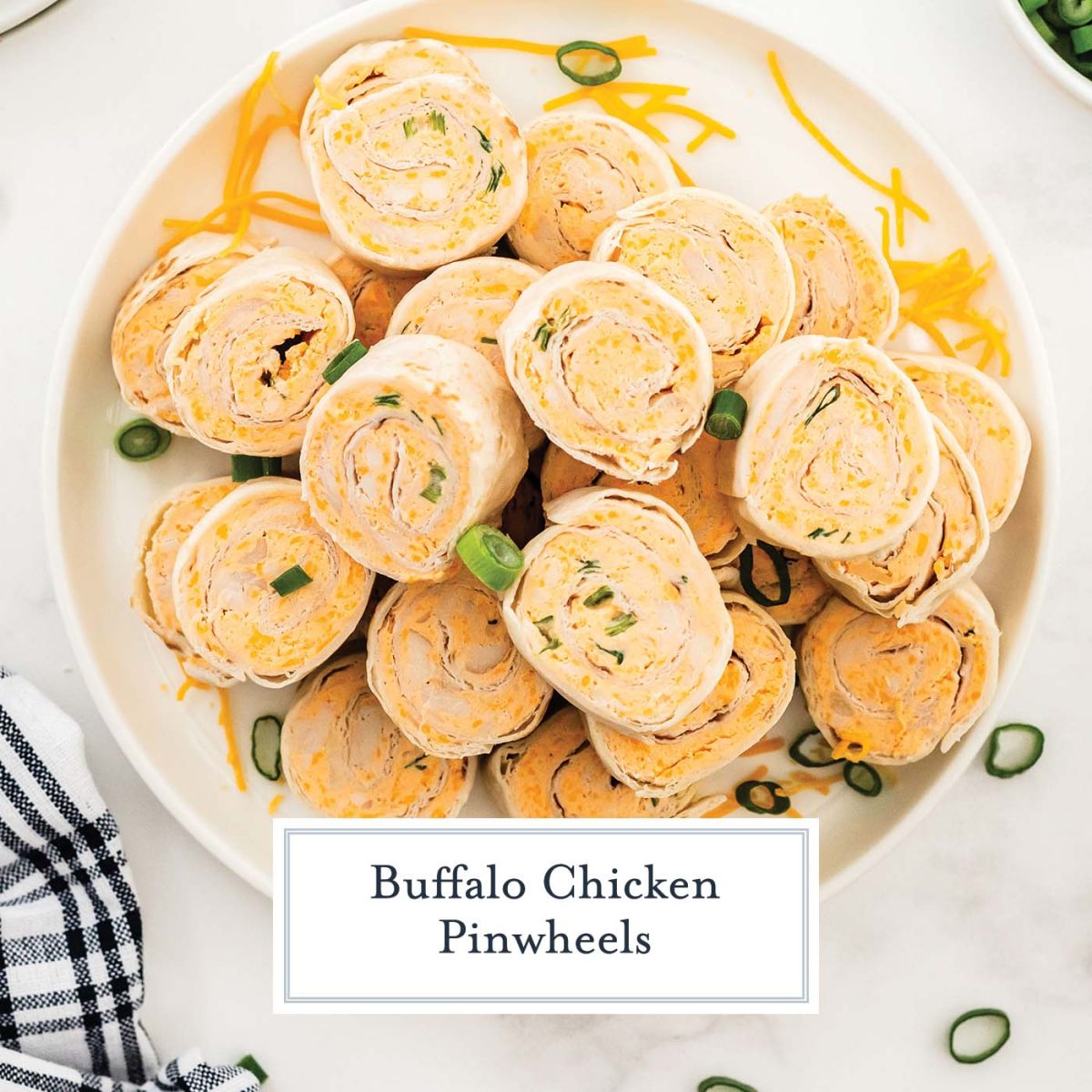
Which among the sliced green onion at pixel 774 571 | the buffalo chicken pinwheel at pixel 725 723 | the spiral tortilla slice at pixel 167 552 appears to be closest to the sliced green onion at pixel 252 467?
the spiral tortilla slice at pixel 167 552

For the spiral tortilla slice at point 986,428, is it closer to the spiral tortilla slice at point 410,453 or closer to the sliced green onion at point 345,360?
the spiral tortilla slice at point 410,453

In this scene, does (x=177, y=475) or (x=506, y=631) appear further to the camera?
(x=177, y=475)

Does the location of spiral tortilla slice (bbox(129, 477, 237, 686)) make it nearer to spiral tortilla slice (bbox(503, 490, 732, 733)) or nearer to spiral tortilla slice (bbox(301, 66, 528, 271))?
spiral tortilla slice (bbox(301, 66, 528, 271))

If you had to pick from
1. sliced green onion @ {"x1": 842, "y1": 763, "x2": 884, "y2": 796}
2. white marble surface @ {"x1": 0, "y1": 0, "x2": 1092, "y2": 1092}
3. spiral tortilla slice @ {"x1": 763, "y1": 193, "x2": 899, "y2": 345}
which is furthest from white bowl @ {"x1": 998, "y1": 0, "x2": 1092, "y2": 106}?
sliced green onion @ {"x1": 842, "y1": 763, "x2": 884, "y2": 796}

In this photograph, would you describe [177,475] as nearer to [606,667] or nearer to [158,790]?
[158,790]

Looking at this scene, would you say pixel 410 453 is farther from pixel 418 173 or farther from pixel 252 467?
pixel 418 173

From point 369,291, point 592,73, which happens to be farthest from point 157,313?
point 592,73

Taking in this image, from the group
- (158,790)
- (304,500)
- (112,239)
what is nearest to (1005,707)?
(304,500)
